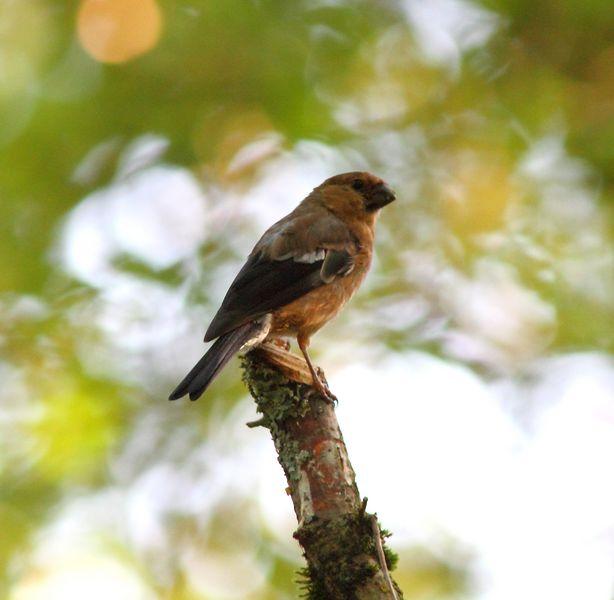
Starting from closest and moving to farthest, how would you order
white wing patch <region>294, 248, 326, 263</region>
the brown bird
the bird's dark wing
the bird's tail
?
the bird's tail
the brown bird
the bird's dark wing
white wing patch <region>294, 248, 326, 263</region>

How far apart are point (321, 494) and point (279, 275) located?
82.4 inches

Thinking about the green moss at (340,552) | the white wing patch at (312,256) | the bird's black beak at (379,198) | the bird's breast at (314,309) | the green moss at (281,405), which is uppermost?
the bird's black beak at (379,198)

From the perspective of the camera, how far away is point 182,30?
18.9 feet

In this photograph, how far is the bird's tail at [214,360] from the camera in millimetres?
4406

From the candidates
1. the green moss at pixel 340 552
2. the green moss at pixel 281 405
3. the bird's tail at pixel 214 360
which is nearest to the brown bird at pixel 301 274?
the bird's tail at pixel 214 360

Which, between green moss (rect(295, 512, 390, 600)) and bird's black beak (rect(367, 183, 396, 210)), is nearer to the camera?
green moss (rect(295, 512, 390, 600))

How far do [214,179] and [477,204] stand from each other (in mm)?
2160

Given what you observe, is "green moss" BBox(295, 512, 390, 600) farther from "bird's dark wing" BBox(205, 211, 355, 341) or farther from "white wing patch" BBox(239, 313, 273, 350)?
"bird's dark wing" BBox(205, 211, 355, 341)

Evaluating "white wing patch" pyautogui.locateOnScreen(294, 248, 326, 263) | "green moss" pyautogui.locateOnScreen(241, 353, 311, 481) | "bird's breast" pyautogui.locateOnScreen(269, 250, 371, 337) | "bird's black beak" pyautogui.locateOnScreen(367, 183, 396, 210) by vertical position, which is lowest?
"green moss" pyautogui.locateOnScreen(241, 353, 311, 481)

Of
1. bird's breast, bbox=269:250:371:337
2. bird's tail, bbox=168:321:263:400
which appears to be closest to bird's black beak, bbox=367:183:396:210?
bird's breast, bbox=269:250:371:337

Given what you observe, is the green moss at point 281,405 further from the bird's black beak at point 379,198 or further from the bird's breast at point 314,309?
the bird's black beak at point 379,198

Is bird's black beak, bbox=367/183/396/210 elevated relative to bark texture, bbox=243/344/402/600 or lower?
elevated

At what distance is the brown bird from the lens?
480 cm

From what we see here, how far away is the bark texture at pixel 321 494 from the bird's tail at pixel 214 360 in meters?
0.22
